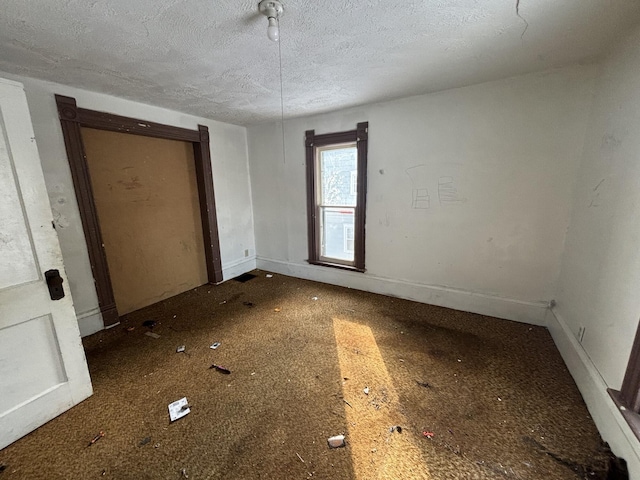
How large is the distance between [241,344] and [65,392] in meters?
1.14

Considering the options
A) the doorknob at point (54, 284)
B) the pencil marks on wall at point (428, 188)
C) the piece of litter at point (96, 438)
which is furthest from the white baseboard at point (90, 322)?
the pencil marks on wall at point (428, 188)

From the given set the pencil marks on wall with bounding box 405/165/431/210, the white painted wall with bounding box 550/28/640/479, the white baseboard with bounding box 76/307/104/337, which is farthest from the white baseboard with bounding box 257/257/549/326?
the white baseboard with bounding box 76/307/104/337

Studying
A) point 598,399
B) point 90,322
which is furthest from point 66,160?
point 598,399

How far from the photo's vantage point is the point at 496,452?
1332 millimetres

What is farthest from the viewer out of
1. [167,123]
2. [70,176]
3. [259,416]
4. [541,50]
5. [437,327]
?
[167,123]

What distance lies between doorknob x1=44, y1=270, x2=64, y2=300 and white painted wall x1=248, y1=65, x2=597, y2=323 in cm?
268

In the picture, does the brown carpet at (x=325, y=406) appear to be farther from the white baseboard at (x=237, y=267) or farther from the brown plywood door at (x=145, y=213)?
the white baseboard at (x=237, y=267)

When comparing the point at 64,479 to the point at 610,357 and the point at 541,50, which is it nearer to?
the point at 610,357

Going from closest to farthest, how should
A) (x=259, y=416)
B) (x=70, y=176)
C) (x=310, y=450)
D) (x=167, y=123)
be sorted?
1. (x=310, y=450)
2. (x=259, y=416)
3. (x=70, y=176)
4. (x=167, y=123)

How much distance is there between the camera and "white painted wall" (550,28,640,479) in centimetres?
133

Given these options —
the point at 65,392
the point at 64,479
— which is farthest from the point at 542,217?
the point at 65,392

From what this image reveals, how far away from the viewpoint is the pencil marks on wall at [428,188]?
2594 millimetres

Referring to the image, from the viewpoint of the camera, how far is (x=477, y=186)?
2.48 m

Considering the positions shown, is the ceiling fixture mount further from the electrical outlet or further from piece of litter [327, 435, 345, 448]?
the electrical outlet
